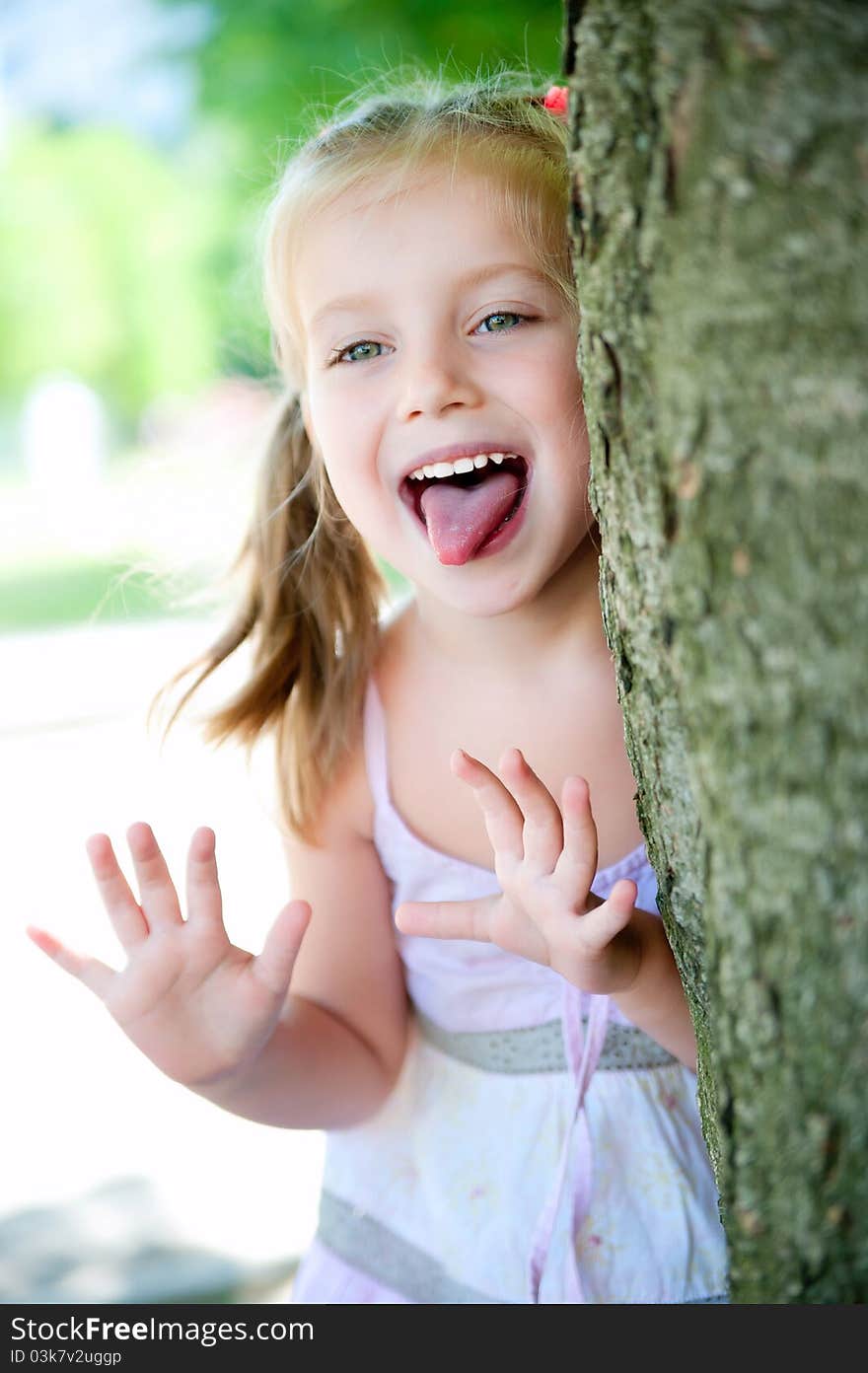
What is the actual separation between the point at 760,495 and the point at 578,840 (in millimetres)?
533

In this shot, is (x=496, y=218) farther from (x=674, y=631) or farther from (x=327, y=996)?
(x=327, y=996)

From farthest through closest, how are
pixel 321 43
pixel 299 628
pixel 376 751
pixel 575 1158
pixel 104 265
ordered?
pixel 104 265 → pixel 321 43 → pixel 299 628 → pixel 376 751 → pixel 575 1158

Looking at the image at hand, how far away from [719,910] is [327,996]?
1.12 metres

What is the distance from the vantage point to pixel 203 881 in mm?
1652

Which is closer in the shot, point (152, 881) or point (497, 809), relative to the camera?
point (497, 809)

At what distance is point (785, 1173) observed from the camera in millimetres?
1046

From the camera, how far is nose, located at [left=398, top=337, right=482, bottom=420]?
1.70 metres

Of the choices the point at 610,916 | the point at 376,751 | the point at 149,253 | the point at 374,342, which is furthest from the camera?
the point at 149,253

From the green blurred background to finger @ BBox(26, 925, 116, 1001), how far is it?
686 millimetres

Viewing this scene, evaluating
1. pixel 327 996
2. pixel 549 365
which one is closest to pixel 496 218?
pixel 549 365

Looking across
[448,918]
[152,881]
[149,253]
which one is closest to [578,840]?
[448,918]

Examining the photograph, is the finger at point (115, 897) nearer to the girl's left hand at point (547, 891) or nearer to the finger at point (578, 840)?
the girl's left hand at point (547, 891)

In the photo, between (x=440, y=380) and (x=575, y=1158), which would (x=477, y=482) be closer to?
(x=440, y=380)

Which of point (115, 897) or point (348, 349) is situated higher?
point (348, 349)
